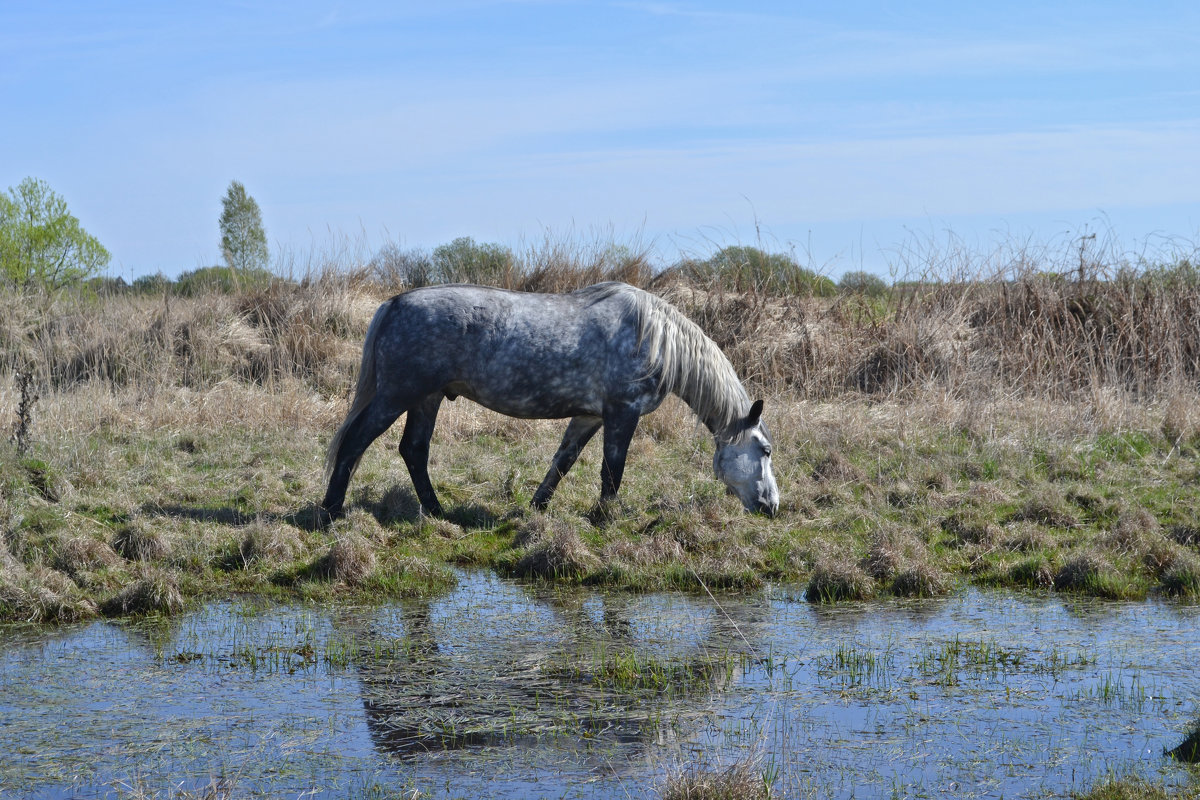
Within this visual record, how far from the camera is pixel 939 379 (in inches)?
547

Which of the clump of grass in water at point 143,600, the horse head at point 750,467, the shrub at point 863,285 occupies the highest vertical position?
the shrub at point 863,285

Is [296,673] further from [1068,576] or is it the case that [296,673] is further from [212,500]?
[1068,576]

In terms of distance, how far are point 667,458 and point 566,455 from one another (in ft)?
5.76

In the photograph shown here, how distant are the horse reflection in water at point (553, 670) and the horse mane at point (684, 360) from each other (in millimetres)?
2181

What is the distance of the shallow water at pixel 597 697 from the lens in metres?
4.27

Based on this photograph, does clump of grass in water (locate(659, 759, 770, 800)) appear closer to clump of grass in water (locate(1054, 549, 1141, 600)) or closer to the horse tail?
clump of grass in water (locate(1054, 549, 1141, 600))

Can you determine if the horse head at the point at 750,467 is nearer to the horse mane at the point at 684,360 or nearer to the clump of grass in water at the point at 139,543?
the horse mane at the point at 684,360

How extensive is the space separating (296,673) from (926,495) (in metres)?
5.42

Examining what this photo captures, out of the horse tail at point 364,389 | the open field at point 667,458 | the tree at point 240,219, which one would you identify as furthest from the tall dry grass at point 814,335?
the tree at point 240,219

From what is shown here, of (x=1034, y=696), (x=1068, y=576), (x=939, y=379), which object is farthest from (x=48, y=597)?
(x=939, y=379)

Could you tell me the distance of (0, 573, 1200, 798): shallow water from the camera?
4.27 meters

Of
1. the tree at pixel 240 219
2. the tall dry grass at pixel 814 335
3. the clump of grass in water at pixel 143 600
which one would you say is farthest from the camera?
the tree at pixel 240 219

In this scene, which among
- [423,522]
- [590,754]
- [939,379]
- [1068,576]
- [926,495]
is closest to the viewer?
[590,754]

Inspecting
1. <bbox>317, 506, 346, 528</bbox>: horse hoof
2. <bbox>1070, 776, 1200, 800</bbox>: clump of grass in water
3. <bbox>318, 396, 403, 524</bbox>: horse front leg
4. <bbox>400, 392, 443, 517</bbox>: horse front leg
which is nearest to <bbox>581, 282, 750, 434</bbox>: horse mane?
<bbox>400, 392, 443, 517</bbox>: horse front leg
